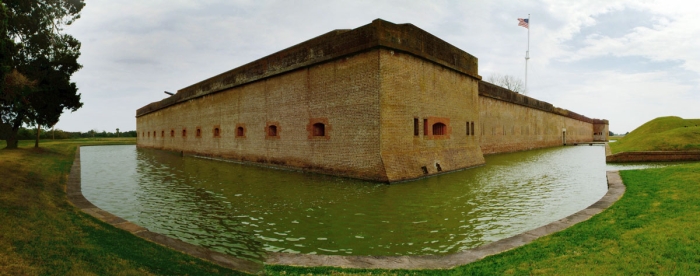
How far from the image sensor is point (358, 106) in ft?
34.8

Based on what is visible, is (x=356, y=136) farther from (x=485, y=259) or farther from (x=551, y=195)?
(x=485, y=259)

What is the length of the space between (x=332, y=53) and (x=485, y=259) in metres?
8.90

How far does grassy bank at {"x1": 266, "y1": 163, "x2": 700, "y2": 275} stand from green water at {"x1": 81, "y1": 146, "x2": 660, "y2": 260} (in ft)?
2.72

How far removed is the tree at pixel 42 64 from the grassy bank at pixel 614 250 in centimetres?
1618

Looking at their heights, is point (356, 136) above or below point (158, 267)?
above

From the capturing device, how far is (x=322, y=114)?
11859 mm

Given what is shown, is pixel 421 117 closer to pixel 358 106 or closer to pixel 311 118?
pixel 358 106

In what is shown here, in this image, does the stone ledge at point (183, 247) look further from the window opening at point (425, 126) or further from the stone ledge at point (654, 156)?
the stone ledge at point (654, 156)

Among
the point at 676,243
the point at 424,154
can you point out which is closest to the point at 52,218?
the point at 676,243

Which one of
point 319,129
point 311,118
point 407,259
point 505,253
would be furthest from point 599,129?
point 407,259

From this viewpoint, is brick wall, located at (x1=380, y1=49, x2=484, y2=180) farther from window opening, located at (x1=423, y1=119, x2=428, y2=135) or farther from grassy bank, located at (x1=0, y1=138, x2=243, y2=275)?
grassy bank, located at (x1=0, y1=138, x2=243, y2=275)

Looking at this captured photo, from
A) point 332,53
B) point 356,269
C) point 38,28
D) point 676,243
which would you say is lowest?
point 356,269

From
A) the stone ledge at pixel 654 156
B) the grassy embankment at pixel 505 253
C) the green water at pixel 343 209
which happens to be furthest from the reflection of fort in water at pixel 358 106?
the stone ledge at pixel 654 156

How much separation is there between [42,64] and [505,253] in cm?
2199
